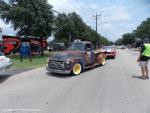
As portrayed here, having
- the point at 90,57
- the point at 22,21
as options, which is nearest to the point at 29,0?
the point at 22,21

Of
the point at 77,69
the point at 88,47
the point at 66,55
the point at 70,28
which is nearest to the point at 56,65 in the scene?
the point at 66,55

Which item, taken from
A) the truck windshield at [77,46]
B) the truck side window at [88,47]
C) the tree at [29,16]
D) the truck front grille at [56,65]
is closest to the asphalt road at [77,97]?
the truck front grille at [56,65]

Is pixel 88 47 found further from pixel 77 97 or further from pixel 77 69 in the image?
pixel 77 97

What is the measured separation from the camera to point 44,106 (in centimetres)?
754

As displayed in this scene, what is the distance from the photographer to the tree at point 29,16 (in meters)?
29.5

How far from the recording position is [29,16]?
29.5 metres

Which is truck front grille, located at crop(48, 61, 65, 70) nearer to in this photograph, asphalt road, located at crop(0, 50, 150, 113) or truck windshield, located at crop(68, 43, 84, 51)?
asphalt road, located at crop(0, 50, 150, 113)

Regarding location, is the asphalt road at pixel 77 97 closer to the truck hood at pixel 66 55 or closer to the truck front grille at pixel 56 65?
the truck front grille at pixel 56 65

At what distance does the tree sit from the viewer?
1161 inches

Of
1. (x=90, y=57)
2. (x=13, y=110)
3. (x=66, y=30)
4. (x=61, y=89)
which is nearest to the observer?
(x=13, y=110)

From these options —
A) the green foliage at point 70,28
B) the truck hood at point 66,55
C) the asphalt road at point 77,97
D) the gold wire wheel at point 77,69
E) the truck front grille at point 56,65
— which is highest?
the green foliage at point 70,28

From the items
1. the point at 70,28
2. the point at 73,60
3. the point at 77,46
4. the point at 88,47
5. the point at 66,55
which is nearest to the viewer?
the point at 73,60

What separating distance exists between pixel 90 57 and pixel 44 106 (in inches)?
362

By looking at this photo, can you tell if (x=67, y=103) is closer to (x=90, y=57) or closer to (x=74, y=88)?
(x=74, y=88)
